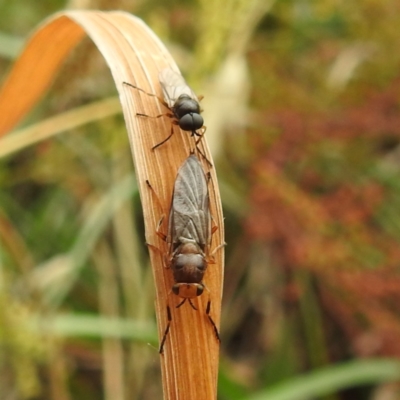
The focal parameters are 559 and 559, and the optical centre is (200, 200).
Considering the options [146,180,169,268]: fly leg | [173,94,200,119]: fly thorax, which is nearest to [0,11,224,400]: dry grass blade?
[146,180,169,268]: fly leg

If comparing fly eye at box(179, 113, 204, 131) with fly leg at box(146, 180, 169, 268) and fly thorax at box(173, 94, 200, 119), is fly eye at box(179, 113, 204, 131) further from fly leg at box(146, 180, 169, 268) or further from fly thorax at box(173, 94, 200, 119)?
fly leg at box(146, 180, 169, 268)

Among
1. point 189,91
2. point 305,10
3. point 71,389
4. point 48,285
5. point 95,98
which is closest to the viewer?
point 189,91

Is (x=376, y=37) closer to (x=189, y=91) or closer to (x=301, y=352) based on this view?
(x=301, y=352)

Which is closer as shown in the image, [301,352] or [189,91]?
[189,91]

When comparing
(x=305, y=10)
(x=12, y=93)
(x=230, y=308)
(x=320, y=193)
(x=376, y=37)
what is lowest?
(x=12, y=93)

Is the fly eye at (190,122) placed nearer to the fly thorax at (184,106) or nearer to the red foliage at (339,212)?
the fly thorax at (184,106)

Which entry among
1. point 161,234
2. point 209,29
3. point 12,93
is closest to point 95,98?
point 209,29
